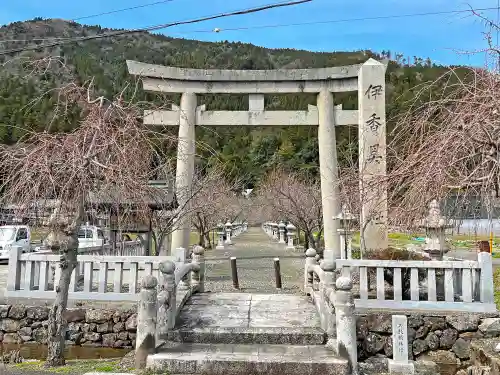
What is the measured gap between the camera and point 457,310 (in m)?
8.41

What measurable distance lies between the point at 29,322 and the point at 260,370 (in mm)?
5322

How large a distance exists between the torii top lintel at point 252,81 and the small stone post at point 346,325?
1187cm

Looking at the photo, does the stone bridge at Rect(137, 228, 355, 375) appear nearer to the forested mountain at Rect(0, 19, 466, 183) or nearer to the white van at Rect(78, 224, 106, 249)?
the forested mountain at Rect(0, 19, 466, 183)

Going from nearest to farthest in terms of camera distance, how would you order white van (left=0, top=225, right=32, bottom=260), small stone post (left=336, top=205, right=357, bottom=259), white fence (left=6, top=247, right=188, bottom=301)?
white fence (left=6, top=247, right=188, bottom=301) < small stone post (left=336, top=205, right=357, bottom=259) < white van (left=0, top=225, right=32, bottom=260)

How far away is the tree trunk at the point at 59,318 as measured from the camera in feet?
22.1

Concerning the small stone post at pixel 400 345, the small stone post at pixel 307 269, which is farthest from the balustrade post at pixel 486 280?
the small stone post at pixel 307 269

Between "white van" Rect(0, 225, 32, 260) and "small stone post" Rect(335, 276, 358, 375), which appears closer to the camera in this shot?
"small stone post" Rect(335, 276, 358, 375)

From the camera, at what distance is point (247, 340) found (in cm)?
733

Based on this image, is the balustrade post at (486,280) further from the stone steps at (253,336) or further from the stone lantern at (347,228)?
the stone lantern at (347,228)

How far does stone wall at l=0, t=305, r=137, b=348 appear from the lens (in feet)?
29.3

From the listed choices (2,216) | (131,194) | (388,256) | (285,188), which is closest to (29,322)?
(2,216)

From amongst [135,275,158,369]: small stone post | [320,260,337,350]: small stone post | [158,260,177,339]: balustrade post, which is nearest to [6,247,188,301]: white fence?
[158,260,177,339]: balustrade post

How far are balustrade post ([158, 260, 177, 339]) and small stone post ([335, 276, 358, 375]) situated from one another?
107 inches

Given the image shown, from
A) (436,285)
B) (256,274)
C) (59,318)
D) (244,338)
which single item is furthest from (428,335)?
(256,274)
